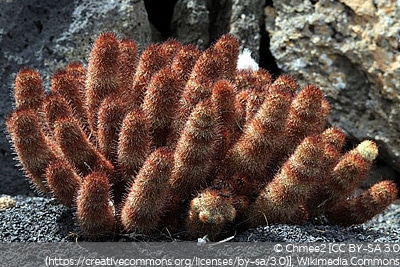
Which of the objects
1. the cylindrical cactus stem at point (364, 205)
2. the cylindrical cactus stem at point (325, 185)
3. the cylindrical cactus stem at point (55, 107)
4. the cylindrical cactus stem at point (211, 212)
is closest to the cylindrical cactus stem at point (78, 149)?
the cylindrical cactus stem at point (55, 107)

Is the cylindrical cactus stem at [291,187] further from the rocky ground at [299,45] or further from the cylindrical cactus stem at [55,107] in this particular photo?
the rocky ground at [299,45]

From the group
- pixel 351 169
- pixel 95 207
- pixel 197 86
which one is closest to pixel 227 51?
pixel 197 86

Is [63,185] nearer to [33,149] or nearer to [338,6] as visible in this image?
[33,149]

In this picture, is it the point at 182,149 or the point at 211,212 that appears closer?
the point at 211,212

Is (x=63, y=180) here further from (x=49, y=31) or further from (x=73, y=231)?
(x=49, y=31)

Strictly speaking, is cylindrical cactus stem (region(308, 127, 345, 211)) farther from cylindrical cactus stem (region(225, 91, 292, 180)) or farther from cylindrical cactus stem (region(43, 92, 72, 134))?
cylindrical cactus stem (region(43, 92, 72, 134))

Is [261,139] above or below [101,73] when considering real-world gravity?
below

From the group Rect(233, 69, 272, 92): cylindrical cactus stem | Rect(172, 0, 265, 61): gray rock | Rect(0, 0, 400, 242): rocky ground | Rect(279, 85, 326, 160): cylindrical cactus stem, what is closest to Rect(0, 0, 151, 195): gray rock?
Rect(0, 0, 400, 242): rocky ground
